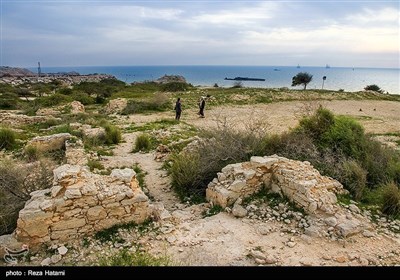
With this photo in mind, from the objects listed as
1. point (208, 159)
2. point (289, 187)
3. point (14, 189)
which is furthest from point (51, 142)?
point (289, 187)

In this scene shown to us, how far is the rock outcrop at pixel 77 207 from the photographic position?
217 inches

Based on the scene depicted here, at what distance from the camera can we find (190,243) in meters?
5.71

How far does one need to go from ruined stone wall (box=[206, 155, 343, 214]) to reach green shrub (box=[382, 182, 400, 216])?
97 cm

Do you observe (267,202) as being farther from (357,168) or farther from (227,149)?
(357,168)

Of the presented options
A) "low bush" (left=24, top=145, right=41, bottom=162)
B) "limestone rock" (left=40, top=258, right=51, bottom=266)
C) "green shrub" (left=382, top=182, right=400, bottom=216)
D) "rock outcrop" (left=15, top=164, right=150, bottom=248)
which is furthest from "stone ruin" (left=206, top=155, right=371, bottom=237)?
"low bush" (left=24, top=145, right=41, bottom=162)

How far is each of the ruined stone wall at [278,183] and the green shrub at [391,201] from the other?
0.97 metres

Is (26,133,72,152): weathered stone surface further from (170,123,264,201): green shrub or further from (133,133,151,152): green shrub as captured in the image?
(170,123,264,201): green shrub

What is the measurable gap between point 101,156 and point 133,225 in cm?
568

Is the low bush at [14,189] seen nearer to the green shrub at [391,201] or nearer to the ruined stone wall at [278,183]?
the ruined stone wall at [278,183]

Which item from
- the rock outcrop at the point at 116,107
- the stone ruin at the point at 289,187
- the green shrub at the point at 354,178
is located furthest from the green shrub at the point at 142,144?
the rock outcrop at the point at 116,107

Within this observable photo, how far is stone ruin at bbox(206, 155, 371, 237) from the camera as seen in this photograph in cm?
643

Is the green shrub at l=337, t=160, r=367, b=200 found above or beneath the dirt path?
above

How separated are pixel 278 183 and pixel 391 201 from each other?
2414 mm

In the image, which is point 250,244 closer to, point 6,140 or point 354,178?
point 354,178
